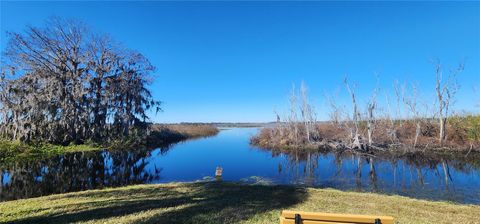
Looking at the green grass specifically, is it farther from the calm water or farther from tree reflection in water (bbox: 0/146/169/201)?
tree reflection in water (bbox: 0/146/169/201)

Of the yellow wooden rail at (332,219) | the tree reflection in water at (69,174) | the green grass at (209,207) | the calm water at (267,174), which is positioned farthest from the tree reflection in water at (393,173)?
the yellow wooden rail at (332,219)

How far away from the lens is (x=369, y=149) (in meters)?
26.3

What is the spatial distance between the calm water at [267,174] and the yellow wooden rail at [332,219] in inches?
378

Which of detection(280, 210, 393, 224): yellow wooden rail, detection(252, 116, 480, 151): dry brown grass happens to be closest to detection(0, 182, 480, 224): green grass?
detection(280, 210, 393, 224): yellow wooden rail

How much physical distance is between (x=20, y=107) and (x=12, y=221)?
2205cm

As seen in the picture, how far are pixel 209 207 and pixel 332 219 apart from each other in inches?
176

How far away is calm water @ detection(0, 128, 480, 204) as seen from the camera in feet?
41.0

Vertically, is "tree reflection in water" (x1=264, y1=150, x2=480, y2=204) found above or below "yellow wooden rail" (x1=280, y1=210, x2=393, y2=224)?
below

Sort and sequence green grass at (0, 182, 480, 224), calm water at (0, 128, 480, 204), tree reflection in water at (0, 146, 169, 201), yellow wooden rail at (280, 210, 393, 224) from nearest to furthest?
yellow wooden rail at (280, 210, 393, 224) < green grass at (0, 182, 480, 224) < tree reflection in water at (0, 146, 169, 201) < calm water at (0, 128, 480, 204)

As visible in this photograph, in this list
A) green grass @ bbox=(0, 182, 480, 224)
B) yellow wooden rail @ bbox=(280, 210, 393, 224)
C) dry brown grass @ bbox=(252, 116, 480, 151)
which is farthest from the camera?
dry brown grass @ bbox=(252, 116, 480, 151)

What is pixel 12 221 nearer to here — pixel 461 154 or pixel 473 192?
pixel 473 192

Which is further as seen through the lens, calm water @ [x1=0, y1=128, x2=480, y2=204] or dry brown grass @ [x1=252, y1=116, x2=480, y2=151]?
dry brown grass @ [x1=252, y1=116, x2=480, y2=151]

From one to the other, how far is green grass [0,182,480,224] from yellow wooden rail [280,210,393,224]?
2692mm

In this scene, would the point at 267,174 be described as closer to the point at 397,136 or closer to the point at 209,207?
the point at 209,207
